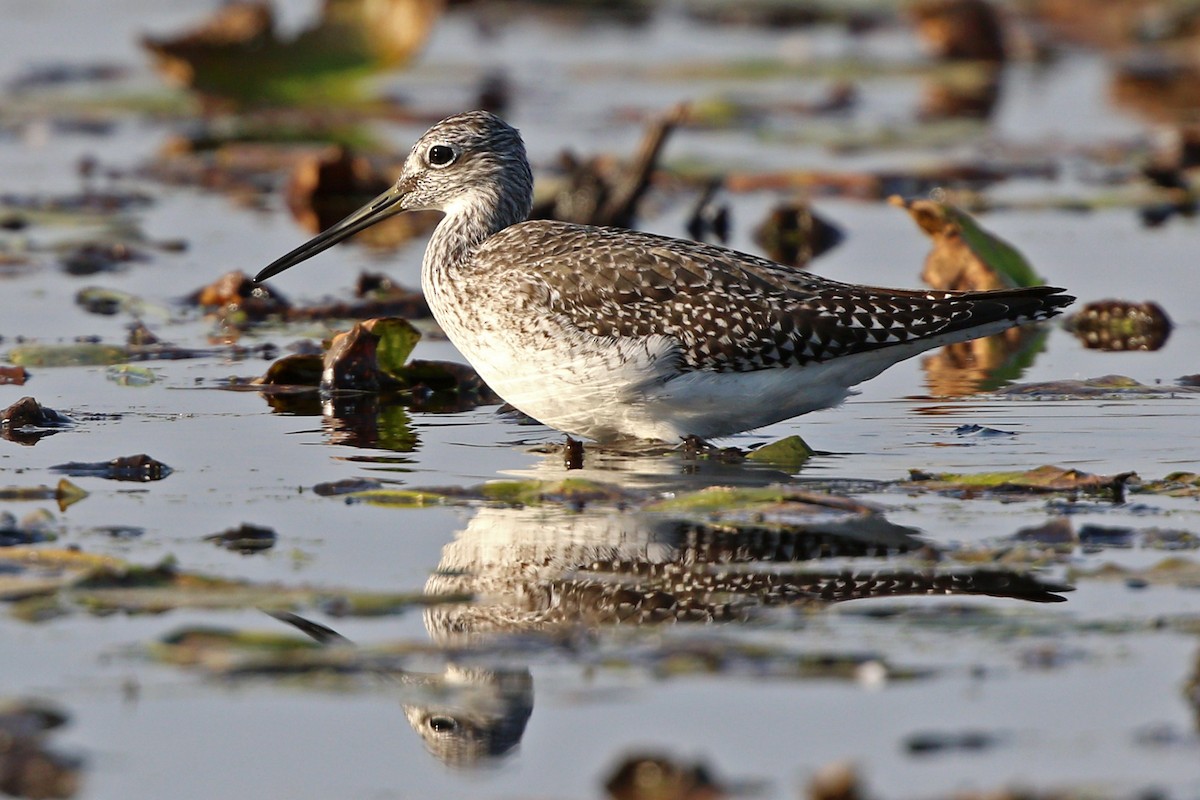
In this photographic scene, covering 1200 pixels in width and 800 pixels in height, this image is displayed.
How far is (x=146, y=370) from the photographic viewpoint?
37.5 ft

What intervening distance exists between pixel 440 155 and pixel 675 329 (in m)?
2.27

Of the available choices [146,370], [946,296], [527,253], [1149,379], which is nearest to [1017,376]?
[1149,379]

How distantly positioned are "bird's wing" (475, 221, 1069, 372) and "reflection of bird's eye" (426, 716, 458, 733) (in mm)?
3871

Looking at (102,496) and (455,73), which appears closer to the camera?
(102,496)

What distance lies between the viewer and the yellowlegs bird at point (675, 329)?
966cm

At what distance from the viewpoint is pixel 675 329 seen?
9672mm

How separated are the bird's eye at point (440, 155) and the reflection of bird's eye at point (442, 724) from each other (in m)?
5.63

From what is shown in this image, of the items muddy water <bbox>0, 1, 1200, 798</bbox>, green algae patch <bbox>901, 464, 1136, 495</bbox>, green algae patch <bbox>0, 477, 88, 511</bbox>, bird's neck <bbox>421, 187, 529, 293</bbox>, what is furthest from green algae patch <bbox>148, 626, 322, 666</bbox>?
bird's neck <bbox>421, 187, 529, 293</bbox>

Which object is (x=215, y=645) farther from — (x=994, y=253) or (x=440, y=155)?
(x=994, y=253)

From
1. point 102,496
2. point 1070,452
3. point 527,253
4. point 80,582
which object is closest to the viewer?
point 80,582

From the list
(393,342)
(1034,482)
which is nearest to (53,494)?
(393,342)

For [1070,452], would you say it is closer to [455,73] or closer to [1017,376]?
[1017,376]

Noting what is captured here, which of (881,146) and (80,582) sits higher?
(881,146)

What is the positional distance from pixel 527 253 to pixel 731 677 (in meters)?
4.30
